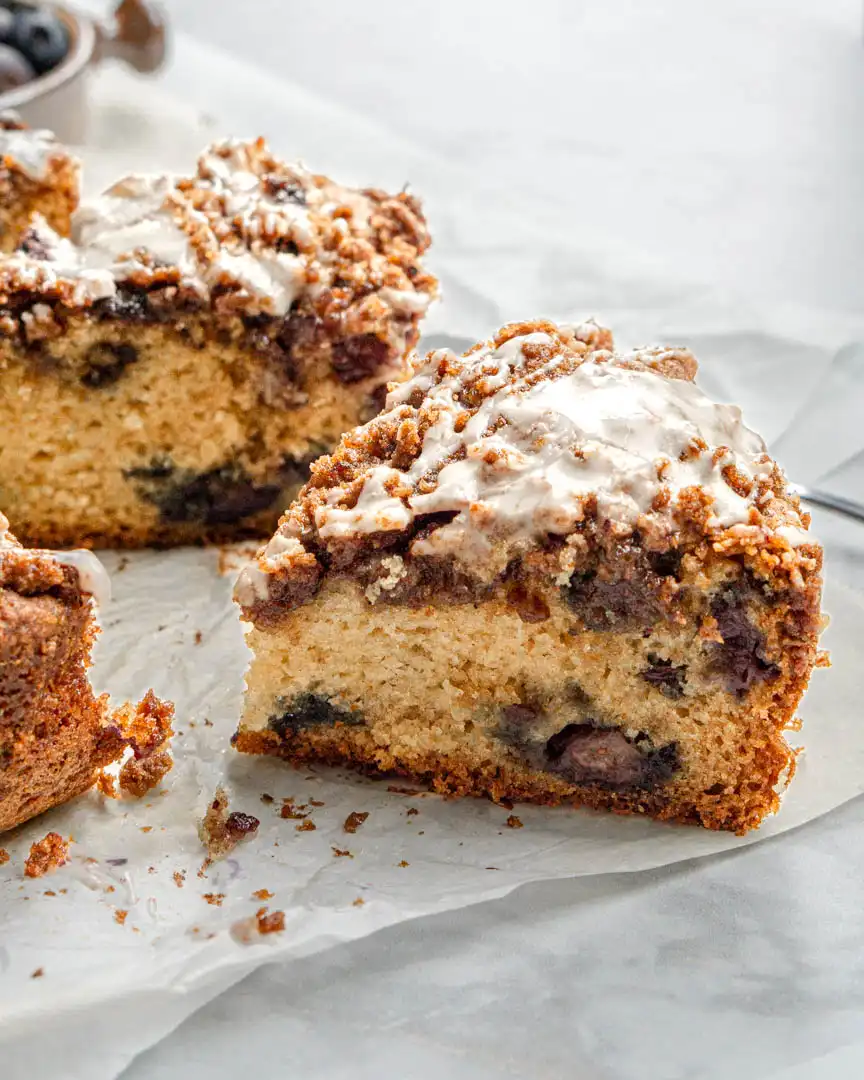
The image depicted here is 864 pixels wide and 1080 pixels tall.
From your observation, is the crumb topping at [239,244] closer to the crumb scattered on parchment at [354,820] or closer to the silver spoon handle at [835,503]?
the silver spoon handle at [835,503]

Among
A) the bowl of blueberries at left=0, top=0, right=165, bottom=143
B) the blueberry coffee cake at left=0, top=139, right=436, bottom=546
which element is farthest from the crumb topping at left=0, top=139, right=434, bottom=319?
the bowl of blueberries at left=0, top=0, right=165, bottom=143

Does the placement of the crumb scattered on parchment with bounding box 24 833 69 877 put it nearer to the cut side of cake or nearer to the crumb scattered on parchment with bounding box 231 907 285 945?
the cut side of cake


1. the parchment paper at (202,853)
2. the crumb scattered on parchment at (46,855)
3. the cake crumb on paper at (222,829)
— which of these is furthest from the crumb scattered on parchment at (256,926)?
the crumb scattered on parchment at (46,855)

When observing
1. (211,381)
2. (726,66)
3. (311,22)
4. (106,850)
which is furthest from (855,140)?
(106,850)

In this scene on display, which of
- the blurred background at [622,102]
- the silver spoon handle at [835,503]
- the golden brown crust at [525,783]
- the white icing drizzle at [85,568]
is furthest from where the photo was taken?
the blurred background at [622,102]

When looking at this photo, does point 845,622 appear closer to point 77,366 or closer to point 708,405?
point 708,405

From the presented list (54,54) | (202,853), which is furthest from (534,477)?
(54,54)
